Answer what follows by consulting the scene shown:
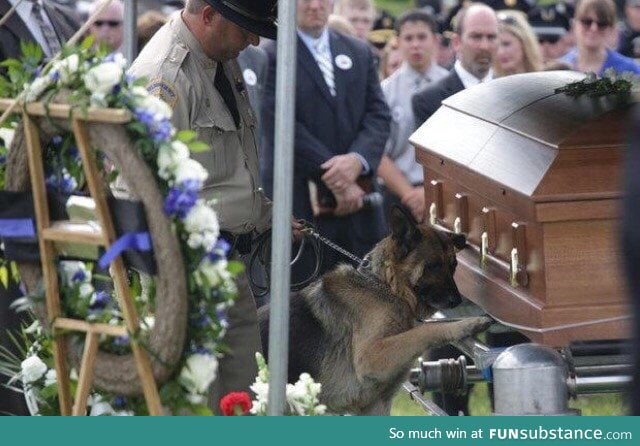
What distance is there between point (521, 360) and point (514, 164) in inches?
39.1

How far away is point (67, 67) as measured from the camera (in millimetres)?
3992

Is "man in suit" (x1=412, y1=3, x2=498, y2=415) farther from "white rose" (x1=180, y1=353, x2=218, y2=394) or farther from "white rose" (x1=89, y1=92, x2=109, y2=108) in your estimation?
"white rose" (x1=89, y1=92, x2=109, y2=108)

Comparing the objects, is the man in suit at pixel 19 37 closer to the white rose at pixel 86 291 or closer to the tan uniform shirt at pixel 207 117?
the tan uniform shirt at pixel 207 117

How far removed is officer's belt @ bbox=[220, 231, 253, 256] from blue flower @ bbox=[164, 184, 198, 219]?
1.47 meters

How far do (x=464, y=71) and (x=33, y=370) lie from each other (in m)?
4.40

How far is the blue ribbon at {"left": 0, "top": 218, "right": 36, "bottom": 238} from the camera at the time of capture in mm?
4012

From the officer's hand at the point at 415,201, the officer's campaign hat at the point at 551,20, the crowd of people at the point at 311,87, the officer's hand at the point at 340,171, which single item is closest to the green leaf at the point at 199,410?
the crowd of people at the point at 311,87

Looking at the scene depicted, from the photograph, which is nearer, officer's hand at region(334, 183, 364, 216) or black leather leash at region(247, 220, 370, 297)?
black leather leash at region(247, 220, 370, 297)

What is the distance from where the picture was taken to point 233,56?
538 cm

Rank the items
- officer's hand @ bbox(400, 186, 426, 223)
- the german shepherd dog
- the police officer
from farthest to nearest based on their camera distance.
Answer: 1. officer's hand @ bbox(400, 186, 426, 223)
2. the german shepherd dog
3. the police officer

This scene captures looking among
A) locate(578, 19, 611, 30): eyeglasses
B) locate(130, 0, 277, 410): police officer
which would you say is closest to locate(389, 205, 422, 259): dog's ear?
locate(130, 0, 277, 410): police officer

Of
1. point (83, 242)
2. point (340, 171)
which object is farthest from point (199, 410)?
point (340, 171)

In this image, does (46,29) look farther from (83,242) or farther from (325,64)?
(83,242)

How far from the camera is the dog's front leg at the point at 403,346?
5.55 m
